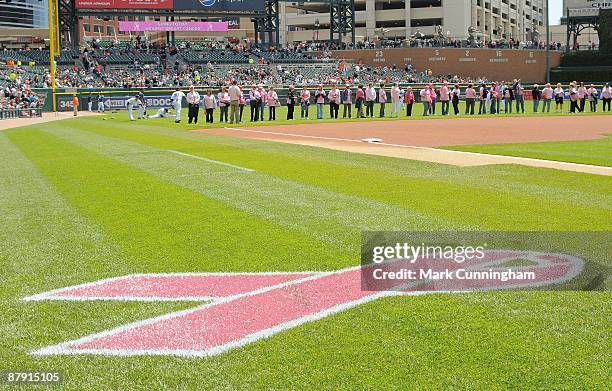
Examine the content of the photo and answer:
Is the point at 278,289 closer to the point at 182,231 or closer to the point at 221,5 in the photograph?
the point at 182,231

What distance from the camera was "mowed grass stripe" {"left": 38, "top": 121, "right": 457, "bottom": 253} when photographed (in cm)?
770

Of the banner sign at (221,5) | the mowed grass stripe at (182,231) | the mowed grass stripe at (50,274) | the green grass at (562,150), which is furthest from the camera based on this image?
the banner sign at (221,5)

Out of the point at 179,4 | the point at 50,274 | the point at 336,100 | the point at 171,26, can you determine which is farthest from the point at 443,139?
the point at 171,26

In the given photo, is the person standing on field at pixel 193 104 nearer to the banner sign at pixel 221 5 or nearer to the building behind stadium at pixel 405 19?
the banner sign at pixel 221 5

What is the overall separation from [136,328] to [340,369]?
1.48 meters

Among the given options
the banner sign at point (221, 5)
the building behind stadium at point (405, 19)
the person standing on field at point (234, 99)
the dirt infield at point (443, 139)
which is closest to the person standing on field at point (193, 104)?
the person standing on field at point (234, 99)

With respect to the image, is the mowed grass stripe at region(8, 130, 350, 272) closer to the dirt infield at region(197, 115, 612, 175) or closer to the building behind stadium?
the dirt infield at region(197, 115, 612, 175)

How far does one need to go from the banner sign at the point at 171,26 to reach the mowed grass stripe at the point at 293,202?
205ft

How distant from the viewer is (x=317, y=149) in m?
18.9

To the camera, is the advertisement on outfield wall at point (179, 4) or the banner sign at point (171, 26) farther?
the banner sign at point (171, 26)

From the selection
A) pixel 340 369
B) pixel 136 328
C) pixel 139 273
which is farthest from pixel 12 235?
pixel 340 369

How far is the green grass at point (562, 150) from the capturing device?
50.4 feet

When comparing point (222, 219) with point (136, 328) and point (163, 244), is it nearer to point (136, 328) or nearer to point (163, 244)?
point (163, 244)

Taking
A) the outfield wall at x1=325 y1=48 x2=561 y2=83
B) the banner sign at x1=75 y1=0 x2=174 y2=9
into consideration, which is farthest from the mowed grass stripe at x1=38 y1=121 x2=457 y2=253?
the outfield wall at x1=325 y1=48 x2=561 y2=83
